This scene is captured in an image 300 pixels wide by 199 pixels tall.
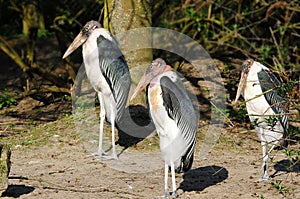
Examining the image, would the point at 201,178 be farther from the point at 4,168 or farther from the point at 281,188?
the point at 4,168

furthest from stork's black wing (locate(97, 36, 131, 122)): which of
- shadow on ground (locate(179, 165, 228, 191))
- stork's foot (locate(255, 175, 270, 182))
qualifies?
stork's foot (locate(255, 175, 270, 182))

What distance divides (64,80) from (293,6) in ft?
12.6

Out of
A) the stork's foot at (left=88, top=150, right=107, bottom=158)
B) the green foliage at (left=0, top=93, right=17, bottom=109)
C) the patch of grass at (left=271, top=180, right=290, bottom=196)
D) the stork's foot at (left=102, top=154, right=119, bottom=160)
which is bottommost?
the patch of grass at (left=271, top=180, right=290, bottom=196)

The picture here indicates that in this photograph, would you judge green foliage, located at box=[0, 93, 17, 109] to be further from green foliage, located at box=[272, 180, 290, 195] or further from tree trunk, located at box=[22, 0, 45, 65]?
green foliage, located at box=[272, 180, 290, 195]

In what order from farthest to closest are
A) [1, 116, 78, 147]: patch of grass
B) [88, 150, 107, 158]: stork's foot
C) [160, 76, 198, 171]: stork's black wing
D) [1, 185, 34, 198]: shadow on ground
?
[1, 116, 78, 147]: patch of grass < [88, 150, 107, 158]: stork's foot < [160, 76, 198, 171]: stork's black wing < [1, 185, 34, 198]: shadow on ground

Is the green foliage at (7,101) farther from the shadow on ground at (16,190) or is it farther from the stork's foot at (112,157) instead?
the shadow on ground at (16,190)

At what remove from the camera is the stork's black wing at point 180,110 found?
6035 mm

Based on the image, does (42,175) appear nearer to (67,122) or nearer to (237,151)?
(67,122)

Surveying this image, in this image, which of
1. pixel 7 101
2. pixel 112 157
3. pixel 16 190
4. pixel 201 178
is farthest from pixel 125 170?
pixel 7 101

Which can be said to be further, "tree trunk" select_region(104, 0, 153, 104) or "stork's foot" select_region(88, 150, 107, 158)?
"tree trunk" select_region(104, 0, 153, 104)

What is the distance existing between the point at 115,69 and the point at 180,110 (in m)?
1.68

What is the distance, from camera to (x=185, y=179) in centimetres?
671

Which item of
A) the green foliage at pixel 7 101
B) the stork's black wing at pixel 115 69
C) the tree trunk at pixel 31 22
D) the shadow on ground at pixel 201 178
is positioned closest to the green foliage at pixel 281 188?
the shadow on ground at pixel 201 178

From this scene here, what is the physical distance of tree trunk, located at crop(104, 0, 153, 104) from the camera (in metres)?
8.22
